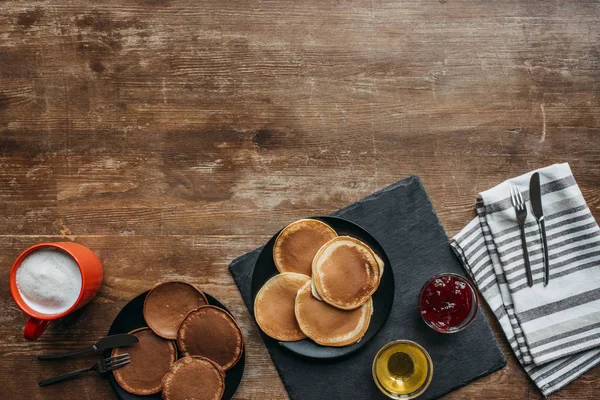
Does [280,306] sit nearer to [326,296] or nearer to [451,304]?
[326,296]

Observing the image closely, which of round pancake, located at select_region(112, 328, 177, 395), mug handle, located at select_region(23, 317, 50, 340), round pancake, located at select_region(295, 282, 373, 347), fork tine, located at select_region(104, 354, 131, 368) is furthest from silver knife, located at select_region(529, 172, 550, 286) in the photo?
mug handle, located at select_region(23, 317, 50, 340)

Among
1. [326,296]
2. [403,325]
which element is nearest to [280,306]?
[326,296]

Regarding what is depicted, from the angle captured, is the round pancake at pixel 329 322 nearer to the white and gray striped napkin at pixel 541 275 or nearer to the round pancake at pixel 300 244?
the round pancake at pixel 300 244

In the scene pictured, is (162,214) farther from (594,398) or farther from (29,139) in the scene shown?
(594,398)

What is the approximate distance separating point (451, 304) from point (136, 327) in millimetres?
996

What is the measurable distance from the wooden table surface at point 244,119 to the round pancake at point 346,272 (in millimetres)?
175

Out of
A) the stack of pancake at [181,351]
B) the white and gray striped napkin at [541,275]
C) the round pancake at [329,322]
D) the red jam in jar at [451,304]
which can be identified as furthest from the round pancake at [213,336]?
the white and gray striped napkin at [541,275]

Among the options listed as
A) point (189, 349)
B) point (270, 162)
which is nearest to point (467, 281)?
point (270, 162)

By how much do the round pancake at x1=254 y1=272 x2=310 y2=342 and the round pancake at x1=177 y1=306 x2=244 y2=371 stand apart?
0.09m

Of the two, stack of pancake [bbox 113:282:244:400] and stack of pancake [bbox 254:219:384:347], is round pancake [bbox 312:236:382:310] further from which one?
stack of pancake [bbox 113:282:244:400]

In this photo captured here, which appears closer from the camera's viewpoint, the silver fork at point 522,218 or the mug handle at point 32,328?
the mug handle at point 32,328

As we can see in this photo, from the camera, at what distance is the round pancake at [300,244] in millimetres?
1708

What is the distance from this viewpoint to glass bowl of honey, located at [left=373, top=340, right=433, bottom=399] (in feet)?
5.52

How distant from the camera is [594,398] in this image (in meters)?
1.77
